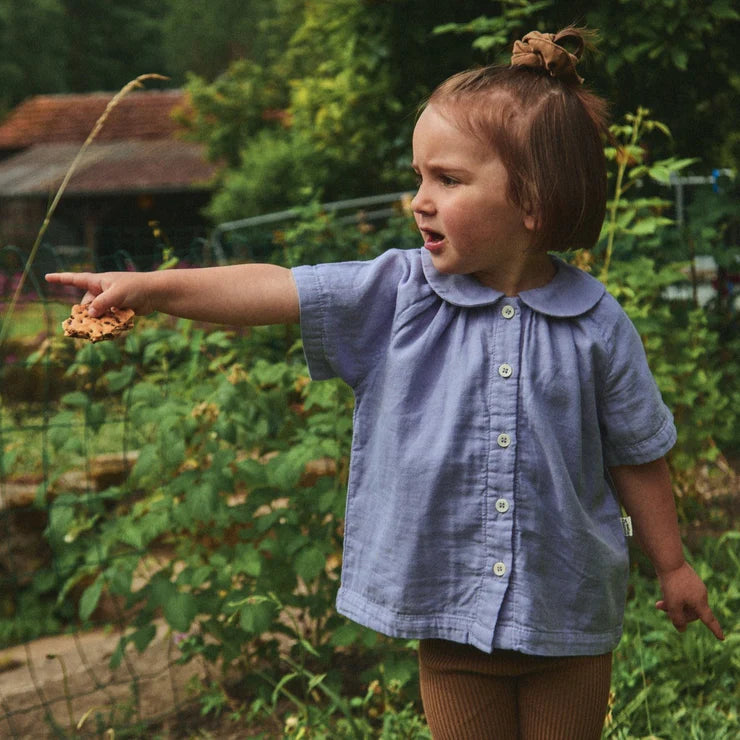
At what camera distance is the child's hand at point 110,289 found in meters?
1.34

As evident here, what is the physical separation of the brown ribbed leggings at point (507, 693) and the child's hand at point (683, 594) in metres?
0.16

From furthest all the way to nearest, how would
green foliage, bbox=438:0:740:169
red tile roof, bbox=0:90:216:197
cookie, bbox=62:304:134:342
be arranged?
red tile roof, bbox=0:90:216:197
green foliage, bbox=438:0:740:169
cookie, bbox=62:304:134:342

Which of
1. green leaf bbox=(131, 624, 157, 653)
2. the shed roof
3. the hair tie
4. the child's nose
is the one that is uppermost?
the hair tie

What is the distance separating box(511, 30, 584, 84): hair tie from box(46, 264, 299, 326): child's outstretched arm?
483mm

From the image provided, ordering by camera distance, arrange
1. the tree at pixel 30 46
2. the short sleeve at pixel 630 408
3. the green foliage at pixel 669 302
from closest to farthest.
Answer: the short sleeve at pixel 630 408, the green foliage at pixel 669 302, the tree at pixel 30 46

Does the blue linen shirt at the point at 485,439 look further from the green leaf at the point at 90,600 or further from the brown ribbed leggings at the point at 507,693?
the green leaf at the point at 90,600

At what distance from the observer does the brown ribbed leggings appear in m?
1.58

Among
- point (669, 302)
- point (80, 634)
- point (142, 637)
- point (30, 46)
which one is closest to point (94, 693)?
point (142, 637)

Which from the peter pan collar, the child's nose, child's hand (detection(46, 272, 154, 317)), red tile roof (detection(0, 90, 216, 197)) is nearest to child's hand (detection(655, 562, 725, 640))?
the peter pan collar

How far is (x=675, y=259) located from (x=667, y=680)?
1755mm

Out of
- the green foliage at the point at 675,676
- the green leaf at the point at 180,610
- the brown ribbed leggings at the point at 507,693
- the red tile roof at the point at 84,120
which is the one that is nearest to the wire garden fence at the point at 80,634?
the green leaf at the point at 180,610

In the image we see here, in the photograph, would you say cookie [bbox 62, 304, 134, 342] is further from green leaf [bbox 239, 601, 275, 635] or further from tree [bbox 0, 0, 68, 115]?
tree [bbox 0, 0, 68, 115]

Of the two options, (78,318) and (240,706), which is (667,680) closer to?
(240,706)

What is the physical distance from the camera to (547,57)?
57.7 inches
